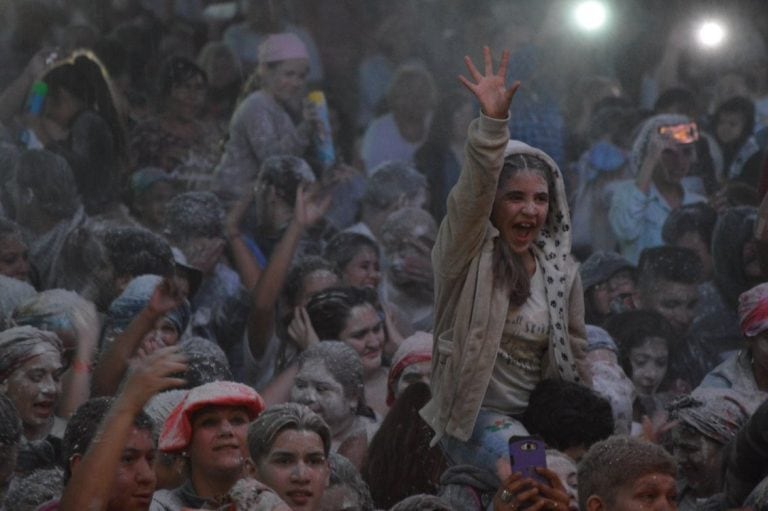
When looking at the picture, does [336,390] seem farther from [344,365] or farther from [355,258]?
[355,258]

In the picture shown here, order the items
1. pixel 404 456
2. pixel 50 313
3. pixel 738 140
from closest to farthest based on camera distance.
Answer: pixel 404 456 → pixel 50 313 → pixel 738 140

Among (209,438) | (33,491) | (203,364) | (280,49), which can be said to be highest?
(280,49)

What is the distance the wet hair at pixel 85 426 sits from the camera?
605 cm

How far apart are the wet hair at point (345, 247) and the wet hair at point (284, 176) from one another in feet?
1.64

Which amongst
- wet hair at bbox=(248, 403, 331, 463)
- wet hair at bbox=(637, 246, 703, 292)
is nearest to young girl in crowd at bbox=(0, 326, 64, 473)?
wet hair at bbox=(248, 403, 331, 463)

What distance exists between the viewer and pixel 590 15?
12.4 meters

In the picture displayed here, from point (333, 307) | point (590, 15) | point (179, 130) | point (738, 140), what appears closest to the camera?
point (333, 307)

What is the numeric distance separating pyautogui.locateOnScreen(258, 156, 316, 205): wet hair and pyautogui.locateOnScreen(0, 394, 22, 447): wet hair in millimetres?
4446

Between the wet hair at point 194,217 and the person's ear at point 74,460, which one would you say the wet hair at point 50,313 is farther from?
the person's ear at point 74,460

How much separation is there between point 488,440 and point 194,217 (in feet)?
15.4

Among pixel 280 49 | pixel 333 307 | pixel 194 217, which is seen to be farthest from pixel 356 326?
pixel 280 49

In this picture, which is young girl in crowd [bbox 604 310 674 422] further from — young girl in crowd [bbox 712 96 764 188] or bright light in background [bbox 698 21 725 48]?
bright light in background [bbox 698 21 725 48]

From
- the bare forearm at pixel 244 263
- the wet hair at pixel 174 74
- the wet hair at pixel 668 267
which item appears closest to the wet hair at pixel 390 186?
the bare forearm at pixel 244 263

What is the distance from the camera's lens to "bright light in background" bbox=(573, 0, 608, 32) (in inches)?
487
